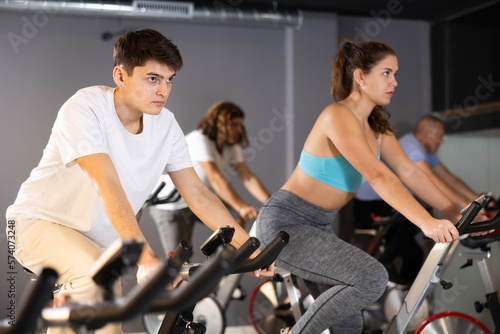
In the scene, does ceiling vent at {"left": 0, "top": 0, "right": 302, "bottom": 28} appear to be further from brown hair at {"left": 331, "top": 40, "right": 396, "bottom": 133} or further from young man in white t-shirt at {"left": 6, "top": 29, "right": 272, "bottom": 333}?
young man in white t-shirt at {"left": 6, "top": 29, "right": 272, "bottom": 333}

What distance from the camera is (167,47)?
1.88 metres

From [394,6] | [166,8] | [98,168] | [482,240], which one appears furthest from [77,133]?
[394,6]

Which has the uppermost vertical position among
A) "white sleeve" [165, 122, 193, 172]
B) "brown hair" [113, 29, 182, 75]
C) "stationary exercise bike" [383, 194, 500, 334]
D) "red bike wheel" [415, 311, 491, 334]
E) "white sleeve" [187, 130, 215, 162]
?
"brown hair" [113, 29, 182, 75]

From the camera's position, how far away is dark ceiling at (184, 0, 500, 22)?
183 inches

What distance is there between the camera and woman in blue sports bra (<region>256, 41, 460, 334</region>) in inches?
83.4

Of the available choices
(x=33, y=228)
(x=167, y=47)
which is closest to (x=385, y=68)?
(x=167, y=47)

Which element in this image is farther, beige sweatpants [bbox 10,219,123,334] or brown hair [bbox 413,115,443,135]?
brown hair [bbox 413,115,443,135]

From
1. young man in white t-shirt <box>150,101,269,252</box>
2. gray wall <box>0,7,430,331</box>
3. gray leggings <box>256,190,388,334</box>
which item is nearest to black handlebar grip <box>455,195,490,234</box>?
gray leggings <box>256,190,388,334</box>

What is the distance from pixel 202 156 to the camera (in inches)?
154

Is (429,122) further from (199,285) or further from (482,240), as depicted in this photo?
(199,285)

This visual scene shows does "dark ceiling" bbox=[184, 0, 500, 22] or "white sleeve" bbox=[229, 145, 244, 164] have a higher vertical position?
"dark ceiling" bbox=[184, 0, 500, 22]

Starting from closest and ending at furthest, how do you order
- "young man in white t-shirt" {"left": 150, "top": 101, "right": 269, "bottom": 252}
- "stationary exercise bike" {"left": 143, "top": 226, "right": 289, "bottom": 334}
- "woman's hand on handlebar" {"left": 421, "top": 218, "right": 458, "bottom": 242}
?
"stationary exercise bike" {"left": 143, "top": 226, "right": 289, "bottom": 334}
"woman's hand on handlebar" {"left": 421, "top": 218, "right": 458, "bottom": 242}
"young man in white t-shirt" {"left": 150, "top": 101, "right": 269, "bottom": 252}

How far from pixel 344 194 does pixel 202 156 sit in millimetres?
1659

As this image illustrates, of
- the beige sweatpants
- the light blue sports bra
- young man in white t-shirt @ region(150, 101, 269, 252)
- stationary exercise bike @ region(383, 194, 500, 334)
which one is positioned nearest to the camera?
the beige sweatpants
